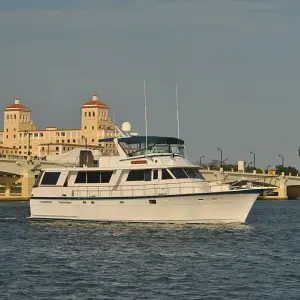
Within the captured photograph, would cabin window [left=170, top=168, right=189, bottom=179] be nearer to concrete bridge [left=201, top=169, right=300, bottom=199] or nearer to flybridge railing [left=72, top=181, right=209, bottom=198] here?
flybridge railing [left=72, top=181, right=209, bottom=198]

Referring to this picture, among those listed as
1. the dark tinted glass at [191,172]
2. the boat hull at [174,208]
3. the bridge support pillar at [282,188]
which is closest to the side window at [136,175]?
the boat hull at [174,208]

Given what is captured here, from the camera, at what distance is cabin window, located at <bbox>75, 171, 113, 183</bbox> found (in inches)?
2304

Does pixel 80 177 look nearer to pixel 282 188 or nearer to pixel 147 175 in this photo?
pixel 147 175

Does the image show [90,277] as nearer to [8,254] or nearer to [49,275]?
[49,275]

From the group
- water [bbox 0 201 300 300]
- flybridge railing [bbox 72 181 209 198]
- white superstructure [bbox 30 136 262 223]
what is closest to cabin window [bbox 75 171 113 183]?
white superstructure [bbox 30 136 262 223]

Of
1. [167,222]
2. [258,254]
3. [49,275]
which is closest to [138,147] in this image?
[167,222]

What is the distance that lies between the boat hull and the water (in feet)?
2.69

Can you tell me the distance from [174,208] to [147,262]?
17253 mm

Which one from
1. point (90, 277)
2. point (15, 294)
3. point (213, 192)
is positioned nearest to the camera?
point (15, 294)

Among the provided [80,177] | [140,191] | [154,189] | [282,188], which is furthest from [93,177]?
[282,188]

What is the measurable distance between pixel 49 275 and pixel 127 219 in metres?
22.4

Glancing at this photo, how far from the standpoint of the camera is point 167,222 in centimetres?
5653

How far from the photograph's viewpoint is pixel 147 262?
3909 centimetres

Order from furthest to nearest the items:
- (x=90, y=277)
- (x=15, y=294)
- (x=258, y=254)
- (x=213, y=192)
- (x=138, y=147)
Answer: (x=138, y=147), (x=213, y=192), (x=258, y=254), (x=90, y=277), (x=15, y=294)
